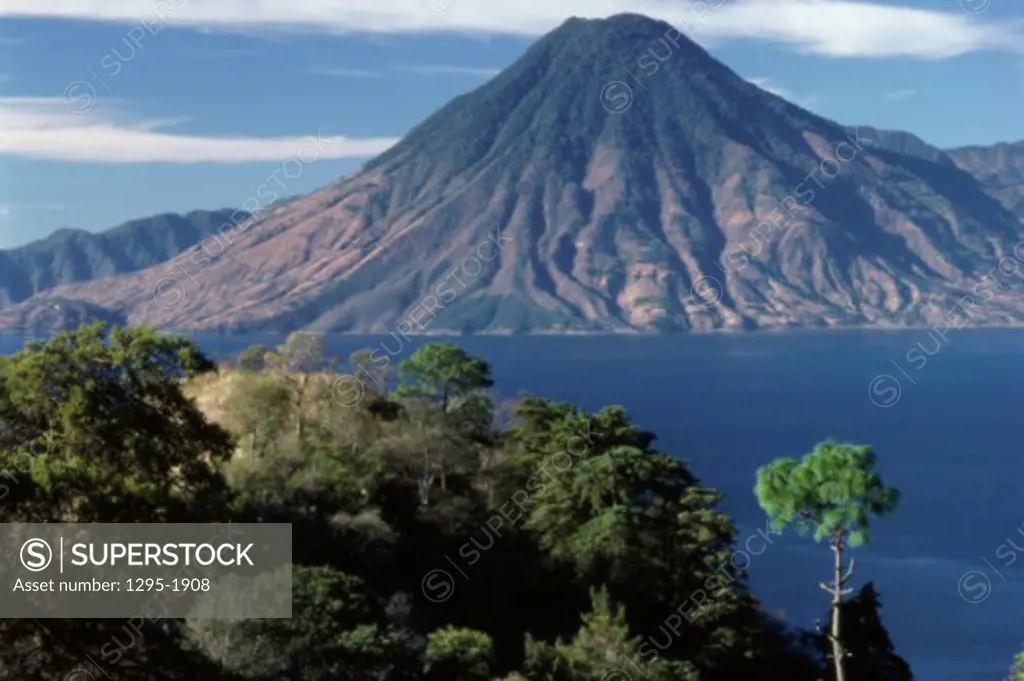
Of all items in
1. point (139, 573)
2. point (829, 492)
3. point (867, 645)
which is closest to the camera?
point (829, 492)

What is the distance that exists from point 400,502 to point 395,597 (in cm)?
708

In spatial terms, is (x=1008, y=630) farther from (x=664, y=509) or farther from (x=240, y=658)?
(x=240, y=658)

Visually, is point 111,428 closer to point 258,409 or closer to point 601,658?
point 601,658

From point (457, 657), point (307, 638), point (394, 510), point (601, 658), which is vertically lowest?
point (307, 638)

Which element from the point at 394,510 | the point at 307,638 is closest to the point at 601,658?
the point at 394,510

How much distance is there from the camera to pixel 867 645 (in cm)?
3812

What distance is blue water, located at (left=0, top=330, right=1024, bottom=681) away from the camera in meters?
69.4

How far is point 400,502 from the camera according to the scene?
3884 cm

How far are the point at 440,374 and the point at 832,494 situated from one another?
27.3 metres

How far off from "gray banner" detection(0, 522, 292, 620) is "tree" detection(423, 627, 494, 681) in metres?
4.62

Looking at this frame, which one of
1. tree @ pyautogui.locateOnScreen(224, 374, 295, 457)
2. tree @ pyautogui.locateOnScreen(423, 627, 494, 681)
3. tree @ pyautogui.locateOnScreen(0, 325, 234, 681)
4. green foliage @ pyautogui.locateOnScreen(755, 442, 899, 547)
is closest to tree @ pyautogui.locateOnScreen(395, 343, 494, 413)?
tree @ pyautogui.locateOnScreen(224, 374, 295, 457)

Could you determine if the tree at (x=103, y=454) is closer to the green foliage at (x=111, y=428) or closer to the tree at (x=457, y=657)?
the green foliage at (x=111, y=428)

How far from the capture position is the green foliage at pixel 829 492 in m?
20.1

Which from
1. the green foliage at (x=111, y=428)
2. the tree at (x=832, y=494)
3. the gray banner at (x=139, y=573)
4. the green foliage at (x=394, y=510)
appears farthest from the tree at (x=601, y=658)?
the tree at (x=832, y=494)
